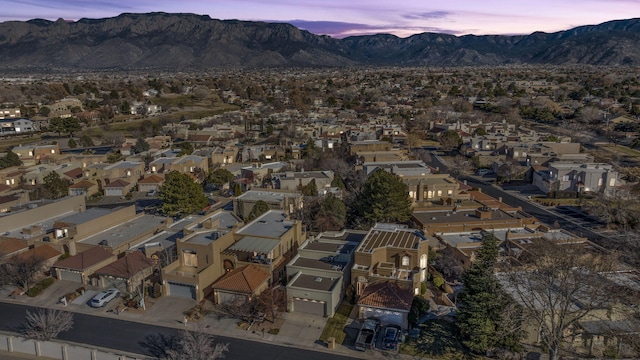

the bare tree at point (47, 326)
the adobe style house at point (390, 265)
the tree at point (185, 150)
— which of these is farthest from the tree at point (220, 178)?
the bare tree at point (47, 326)

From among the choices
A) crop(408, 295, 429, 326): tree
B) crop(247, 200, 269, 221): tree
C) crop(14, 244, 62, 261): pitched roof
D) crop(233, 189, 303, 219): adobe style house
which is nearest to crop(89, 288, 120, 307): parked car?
crop(14, 244, 62, 261): pitched roof

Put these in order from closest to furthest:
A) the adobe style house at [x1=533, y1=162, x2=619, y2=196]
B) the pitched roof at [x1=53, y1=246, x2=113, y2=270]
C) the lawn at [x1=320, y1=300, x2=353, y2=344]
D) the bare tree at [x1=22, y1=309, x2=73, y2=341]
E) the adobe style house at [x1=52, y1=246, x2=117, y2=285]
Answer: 1. the bare tree at [x1=22, y1=309, x2=73, y2=341]
2. the lawn at [x1=320, y1=300, x2=353, y2=344]
3. the adobe style house at [x1=52, y1=246, x2=117, y2=285]
4. the pitched roof at [x1=53, y1=246, x2=113, y2=270]
5. the adobe style house at [x1=533, y1=162, x2=619, y2=196]

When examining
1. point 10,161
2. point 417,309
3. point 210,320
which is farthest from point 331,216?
point 10,161

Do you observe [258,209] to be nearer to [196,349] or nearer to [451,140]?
[196,349]

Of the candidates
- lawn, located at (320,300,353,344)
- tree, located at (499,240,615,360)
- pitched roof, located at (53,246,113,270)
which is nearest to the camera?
tree, located at (499,240,615,360)

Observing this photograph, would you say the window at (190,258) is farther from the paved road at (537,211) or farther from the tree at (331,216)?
the paved road at (537,211)

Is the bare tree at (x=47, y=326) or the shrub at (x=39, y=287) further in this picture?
the shrub at (x=39, y=287)

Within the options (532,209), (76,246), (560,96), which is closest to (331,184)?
(532,209)

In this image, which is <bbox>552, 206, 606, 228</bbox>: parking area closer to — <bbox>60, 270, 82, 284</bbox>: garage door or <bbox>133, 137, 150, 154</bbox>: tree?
<bbox>60, 270, 82, 284</bbox>: garage door
